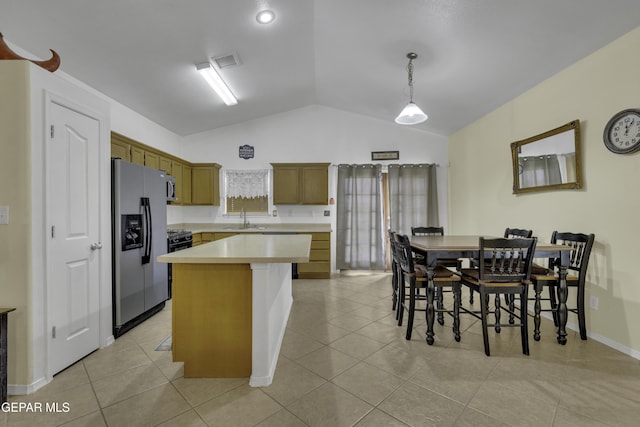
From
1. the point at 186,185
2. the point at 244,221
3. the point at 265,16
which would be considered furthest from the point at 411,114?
the point at 186,185

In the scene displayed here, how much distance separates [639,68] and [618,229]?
1251mm

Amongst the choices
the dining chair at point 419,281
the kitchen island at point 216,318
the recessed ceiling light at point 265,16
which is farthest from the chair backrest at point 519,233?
the recessed ceiling light at point 265,16

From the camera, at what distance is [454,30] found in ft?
8.57

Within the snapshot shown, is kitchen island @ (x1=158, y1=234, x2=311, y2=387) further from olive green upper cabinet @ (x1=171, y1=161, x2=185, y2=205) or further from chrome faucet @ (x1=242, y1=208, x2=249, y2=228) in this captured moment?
chrome faucet @ (x1=242, y1=208, x2=249, y2=228)

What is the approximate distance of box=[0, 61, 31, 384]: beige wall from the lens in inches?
70.4

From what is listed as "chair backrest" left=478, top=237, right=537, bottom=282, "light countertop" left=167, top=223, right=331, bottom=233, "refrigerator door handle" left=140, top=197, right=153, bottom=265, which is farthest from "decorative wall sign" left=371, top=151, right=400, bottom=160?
"refrigerator door handle" left=140, top=197, right=153, bottom=265

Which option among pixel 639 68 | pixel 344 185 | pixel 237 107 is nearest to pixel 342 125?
pixel 344 185

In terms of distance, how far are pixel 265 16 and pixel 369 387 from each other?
3.25 m

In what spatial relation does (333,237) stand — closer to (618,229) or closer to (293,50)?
(293,50)

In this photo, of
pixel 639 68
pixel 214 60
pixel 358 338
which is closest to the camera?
pixel 639 68

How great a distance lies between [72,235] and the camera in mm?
2092

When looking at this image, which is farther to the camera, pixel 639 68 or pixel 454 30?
pixel 454 30

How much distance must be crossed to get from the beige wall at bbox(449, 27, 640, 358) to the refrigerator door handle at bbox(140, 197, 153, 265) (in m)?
4.22

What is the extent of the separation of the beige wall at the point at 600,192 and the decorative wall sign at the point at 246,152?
4.12 m
